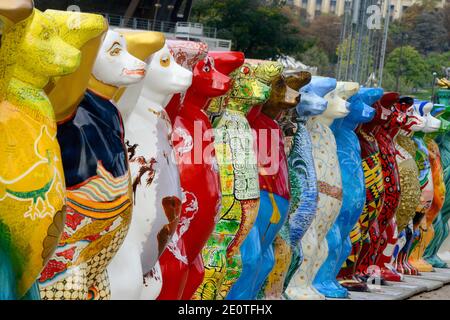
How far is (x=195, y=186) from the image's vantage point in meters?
7.64

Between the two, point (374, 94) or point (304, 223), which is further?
point (374, 94)

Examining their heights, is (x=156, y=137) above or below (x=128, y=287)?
above

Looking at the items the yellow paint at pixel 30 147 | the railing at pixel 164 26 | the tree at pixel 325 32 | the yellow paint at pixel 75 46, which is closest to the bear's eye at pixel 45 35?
the yellow paint at pixel 30 147

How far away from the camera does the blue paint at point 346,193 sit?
36.0ft

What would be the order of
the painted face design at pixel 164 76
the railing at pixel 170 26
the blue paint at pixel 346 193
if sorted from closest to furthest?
the painted face design at pixel 164 76, the blue paint at pixel 346 193, the railing at pixel 170 26

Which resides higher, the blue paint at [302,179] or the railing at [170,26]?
the blue paint at [302,179]

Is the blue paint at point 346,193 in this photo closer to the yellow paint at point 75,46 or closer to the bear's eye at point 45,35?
the yellow paint at point 75,46

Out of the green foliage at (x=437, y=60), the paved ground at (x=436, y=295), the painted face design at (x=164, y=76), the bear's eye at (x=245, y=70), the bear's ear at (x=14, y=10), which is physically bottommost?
the green foliage at (x=437, y=60)

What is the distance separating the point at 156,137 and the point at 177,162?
0.61 metres

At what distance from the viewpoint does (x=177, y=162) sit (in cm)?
762

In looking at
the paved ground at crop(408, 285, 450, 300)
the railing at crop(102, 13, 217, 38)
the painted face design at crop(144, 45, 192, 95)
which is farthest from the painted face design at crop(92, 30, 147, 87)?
the railing at crop(102, 13, 217, 38)

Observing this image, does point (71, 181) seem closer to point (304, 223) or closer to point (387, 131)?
point (304, 223)
